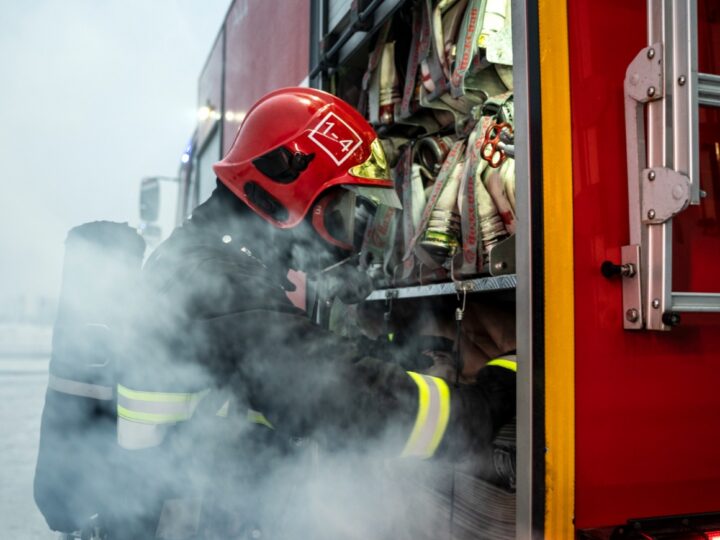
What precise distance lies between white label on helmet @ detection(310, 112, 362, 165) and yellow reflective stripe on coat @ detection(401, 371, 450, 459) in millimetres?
803

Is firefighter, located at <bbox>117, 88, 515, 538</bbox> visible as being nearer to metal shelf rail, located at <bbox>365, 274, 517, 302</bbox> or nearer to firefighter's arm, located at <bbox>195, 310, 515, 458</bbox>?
firefighter's arm, located at <bbox>195, 310, 515, 458</bbox>

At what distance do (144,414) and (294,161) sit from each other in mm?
855

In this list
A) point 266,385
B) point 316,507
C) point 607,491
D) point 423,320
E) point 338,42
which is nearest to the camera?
point 607,491

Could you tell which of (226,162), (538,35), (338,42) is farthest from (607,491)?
(338,42)

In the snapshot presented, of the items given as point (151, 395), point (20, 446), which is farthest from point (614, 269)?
point (20, 446)

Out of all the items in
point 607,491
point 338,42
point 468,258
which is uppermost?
point 338,42

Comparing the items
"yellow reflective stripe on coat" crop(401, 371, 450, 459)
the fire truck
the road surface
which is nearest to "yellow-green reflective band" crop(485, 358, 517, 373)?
"yellow reflective stripe on coat" crop(401, 371, 450, 459)

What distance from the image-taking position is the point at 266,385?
4.55 ft

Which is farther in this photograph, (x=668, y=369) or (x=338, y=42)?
(x=338, y=42)

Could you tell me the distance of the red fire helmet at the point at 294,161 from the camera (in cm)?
183

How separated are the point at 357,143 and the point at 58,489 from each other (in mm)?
1383

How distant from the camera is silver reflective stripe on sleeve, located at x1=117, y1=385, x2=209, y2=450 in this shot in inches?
58.1

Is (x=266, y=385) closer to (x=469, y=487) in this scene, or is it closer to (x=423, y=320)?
(x=469, y=487)

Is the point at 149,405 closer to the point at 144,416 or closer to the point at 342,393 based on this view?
the point at 144,416
